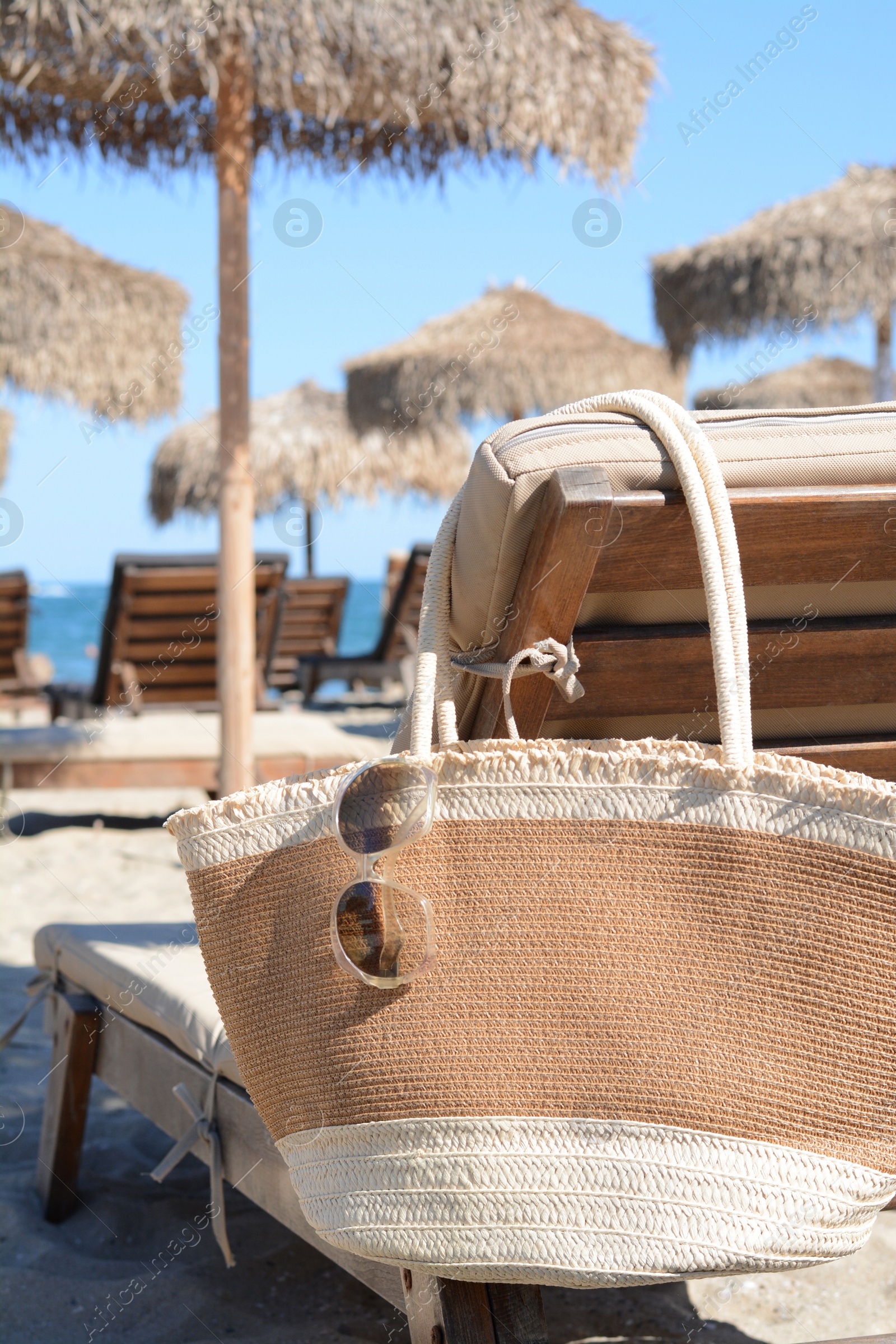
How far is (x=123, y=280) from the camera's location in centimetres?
590

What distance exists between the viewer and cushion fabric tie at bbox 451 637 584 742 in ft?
2.78

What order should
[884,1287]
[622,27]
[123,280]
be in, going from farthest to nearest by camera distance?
1. [123,280]
2. [622,27]
3. [884,1287]

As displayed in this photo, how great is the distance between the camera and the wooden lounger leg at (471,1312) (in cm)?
95

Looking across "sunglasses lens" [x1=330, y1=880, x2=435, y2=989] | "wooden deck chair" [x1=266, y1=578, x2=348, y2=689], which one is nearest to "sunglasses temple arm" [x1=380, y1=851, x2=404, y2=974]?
"sunglasses lens" [x1=330, y1=880, x2=435, y2=989]

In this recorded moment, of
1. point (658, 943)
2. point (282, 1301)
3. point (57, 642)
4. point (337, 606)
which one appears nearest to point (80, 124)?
point (282, 1301)

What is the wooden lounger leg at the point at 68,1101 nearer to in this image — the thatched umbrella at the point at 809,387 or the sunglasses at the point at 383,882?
the sunglasses at the point at 383,882

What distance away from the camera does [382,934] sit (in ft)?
2.55

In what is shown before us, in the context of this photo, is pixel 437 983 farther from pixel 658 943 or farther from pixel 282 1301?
pixel 282 1301

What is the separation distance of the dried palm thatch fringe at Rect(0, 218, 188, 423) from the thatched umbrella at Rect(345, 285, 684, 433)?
2827 mm

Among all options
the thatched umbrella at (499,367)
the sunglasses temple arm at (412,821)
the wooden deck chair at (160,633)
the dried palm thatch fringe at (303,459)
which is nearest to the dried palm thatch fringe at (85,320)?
the wooden deck chair at (160,633)

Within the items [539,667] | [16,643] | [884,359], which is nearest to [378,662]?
[16,643]

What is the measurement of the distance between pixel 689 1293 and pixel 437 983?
44.5 inches

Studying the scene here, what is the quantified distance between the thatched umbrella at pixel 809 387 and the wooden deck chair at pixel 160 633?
25.6 ft

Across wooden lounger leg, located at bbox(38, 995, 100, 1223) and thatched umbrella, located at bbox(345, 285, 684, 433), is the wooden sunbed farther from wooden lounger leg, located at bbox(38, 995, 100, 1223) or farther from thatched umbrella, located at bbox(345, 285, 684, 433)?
thatched umbrella, located at bbox(345, 285, 684, 433)
